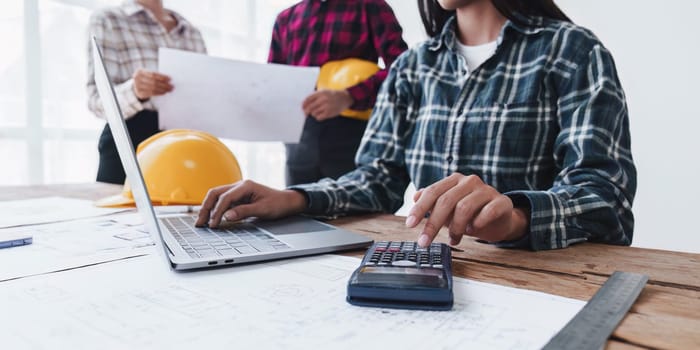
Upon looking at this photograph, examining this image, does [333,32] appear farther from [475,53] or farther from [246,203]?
[246,203]

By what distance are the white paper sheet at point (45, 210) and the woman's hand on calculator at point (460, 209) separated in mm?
633

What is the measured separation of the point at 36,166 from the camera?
228 cm

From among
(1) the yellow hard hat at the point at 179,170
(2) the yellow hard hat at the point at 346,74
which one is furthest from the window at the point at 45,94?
(1) the yellow hard hat at the point at 179,170

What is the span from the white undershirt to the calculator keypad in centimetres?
59

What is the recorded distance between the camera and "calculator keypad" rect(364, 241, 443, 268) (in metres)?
0.44

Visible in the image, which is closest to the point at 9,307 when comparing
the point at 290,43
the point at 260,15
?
the point at 290,43

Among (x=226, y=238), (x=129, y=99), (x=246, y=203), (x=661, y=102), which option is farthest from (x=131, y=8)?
(x=661, y=102)

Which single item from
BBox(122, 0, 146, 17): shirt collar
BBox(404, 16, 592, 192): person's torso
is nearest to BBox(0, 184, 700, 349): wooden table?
BBox(404, 16, 592, 192): person's torso

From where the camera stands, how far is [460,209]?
53 centimetres

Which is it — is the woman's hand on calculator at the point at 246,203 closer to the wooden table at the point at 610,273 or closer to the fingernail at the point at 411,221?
the wooden table at the point at 610,273

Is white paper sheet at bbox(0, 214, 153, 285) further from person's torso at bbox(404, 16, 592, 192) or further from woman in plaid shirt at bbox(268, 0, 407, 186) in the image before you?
woman in plaid shirt at bbox(268, 0, 407, 186)

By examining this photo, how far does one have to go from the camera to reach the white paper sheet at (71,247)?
51 centimetres

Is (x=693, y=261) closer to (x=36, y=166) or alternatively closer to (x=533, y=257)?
(x=533, y=257)

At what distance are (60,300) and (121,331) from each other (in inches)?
4.2
